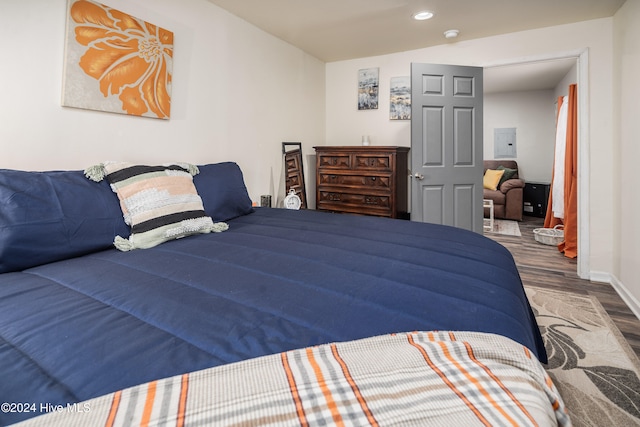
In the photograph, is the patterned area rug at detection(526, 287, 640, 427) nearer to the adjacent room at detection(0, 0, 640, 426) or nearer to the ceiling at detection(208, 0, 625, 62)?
the adjacent room at detection(0, 0, 640, 426)

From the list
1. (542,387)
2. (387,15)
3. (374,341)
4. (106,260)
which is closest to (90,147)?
(106,260)

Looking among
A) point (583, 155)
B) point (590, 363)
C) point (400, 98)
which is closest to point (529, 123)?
point (583, 155)

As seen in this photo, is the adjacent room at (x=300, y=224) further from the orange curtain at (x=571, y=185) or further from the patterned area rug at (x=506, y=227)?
the patterned area rug at (x=506, y=227)

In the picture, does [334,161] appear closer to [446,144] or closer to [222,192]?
[446,144]

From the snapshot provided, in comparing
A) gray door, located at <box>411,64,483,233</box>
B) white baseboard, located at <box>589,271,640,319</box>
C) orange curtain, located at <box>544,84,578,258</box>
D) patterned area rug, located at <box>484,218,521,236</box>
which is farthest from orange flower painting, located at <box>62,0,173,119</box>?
patterned area rug, located at <box>484,218,521,236</box>

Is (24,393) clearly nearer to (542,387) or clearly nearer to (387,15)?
(542,387)

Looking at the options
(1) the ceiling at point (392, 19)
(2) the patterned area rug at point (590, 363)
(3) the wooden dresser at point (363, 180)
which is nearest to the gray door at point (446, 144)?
(3) the wooden dresser at point (363, 180)

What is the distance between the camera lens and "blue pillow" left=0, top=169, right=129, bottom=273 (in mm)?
1256

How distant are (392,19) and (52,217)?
3014 millimetres

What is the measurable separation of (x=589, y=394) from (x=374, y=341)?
5.12ft

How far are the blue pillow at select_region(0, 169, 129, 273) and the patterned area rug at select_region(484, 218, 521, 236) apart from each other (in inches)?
206

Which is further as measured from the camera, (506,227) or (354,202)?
(506,227)

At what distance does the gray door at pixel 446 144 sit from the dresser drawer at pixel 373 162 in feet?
0.95

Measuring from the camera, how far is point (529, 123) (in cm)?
670
